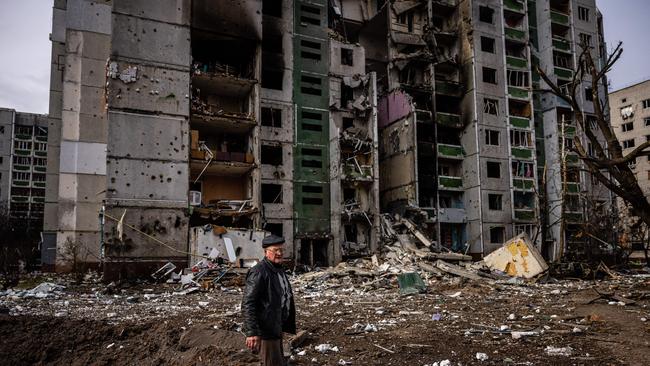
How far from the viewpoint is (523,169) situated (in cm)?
3959

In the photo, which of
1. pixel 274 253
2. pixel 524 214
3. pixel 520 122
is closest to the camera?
pixel 274 253

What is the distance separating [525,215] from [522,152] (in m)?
5.45

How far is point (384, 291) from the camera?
58.5 ft

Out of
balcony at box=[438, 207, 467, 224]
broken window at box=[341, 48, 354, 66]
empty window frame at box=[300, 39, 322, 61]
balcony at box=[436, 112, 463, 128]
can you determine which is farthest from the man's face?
balcony at box=[436, 112, 463, 128]

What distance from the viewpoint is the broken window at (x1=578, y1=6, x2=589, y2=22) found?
1788 inches

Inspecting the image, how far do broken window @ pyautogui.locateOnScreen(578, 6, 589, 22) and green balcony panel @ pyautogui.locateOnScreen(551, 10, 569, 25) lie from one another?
1820 millimetres

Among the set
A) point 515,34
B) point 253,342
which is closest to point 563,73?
point 515,34

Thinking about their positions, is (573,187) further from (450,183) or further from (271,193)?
(271,193)

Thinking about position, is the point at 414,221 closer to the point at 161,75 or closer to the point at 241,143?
the point at 241,143

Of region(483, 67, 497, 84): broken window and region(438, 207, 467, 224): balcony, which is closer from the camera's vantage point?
region(438, 207, 467, 224): balcony

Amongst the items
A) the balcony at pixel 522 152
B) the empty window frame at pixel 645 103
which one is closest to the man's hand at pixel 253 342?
the balcony at pixel 522 152

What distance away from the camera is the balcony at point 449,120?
124 feet

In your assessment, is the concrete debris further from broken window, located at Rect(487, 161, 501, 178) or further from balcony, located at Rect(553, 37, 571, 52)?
balcony, located at Rect(553, 37, 571, 52)

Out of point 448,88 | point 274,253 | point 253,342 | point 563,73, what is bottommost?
point 253,342
